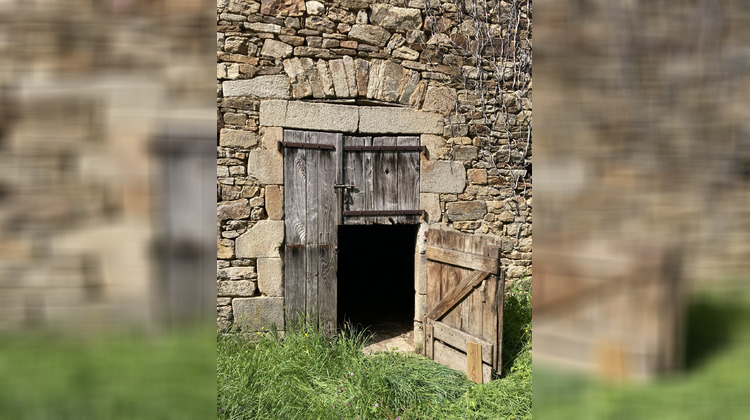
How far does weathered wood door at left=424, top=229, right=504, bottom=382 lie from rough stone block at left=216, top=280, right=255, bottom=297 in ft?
6.01

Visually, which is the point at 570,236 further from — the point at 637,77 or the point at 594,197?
the point at 637,77

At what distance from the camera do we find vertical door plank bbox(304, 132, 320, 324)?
172 inches

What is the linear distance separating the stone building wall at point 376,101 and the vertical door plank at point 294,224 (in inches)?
3.4

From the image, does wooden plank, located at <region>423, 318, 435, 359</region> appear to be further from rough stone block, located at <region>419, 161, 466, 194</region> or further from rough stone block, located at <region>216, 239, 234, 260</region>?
rough stone block, located at <region>216, 239, 234, 260</region>

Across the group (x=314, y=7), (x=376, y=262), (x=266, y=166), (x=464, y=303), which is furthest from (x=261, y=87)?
(x=376, y=262)

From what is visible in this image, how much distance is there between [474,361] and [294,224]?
2131 millimetres

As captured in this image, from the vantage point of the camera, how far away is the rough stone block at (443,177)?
185 inches

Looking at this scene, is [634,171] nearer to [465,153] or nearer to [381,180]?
[381,180]

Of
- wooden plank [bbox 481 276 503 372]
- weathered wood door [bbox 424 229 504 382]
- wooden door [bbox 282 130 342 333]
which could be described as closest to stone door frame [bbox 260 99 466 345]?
wooden door [bbox 282 130 342 333]

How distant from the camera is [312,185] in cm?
438

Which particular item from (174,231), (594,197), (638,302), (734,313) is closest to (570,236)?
(594,197)

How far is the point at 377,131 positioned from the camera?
4539 mm

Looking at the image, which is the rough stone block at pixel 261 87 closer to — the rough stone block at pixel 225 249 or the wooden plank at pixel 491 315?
the rough stone block at pixel 225 249

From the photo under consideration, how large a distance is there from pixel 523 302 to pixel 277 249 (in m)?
2.80
